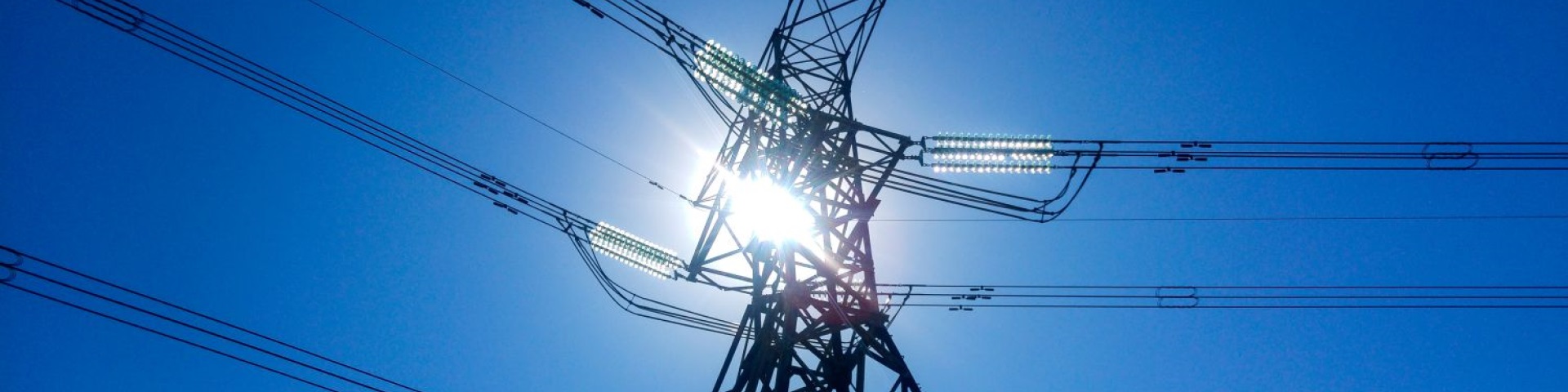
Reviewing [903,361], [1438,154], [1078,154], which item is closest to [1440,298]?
[1438,154]

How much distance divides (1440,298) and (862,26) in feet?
41.0

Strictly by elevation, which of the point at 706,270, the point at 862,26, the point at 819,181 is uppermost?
the point at 862,26

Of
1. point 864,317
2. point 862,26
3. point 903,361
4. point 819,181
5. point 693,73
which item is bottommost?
point 903,361

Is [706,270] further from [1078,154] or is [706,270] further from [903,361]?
[1078,154]

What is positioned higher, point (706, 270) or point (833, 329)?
point (706, 270)

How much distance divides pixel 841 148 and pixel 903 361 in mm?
4461

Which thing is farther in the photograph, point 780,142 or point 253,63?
point 780,142

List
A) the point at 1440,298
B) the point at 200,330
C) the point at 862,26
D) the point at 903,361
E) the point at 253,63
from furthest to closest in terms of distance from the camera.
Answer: the point at 862,26 < the point at 1440,298 < the point at 903,361 < the point at 253,63 < the point at 200,330

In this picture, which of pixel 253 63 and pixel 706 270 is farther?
pixel 706 270

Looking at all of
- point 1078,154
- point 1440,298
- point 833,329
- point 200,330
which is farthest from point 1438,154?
point 200,330

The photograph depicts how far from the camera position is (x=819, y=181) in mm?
16203

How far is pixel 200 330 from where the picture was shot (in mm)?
11742

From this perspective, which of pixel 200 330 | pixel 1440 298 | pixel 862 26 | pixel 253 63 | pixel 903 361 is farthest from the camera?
pixel 862 26

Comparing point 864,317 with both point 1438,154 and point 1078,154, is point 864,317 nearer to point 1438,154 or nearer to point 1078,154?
point 1078,154
